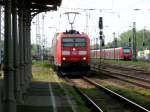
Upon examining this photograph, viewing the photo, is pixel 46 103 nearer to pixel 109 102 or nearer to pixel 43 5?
pixel 109 102

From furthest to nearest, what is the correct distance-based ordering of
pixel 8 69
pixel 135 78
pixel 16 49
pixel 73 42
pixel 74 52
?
pixel 73 42
pixel 74 52
pixel 135 78
pixel 16 49
pixel 8 69

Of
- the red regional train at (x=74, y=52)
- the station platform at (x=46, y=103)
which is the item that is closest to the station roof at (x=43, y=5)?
the station platform at (x=46, y=103)

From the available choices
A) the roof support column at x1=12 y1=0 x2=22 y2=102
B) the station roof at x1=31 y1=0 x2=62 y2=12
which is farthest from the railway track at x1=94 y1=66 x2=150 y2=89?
the roof support column at x1=12 y1=0 x2=22 y2=102

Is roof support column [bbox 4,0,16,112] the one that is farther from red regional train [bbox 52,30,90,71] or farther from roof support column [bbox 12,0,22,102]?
red regional train [bbox 52,30,90,71]

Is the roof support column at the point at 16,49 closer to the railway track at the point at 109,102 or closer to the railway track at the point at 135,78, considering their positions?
the railway track at the point at 109,102

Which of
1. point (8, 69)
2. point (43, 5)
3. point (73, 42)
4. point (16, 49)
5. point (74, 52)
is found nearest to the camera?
point (8, 69)

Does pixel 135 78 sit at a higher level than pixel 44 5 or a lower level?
lower

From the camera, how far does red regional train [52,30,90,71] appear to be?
115 feet

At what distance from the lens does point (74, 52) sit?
35.2 metres

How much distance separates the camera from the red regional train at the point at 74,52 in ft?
115

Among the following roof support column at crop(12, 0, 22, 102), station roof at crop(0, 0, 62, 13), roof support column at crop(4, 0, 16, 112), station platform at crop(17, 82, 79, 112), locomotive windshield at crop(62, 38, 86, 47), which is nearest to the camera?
roof support column at crop(4, 0, 16, 112)

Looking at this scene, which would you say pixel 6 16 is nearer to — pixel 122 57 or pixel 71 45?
pixel 71 45

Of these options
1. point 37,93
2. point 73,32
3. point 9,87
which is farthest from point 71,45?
point 9,87

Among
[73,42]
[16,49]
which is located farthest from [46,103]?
[73,42]
